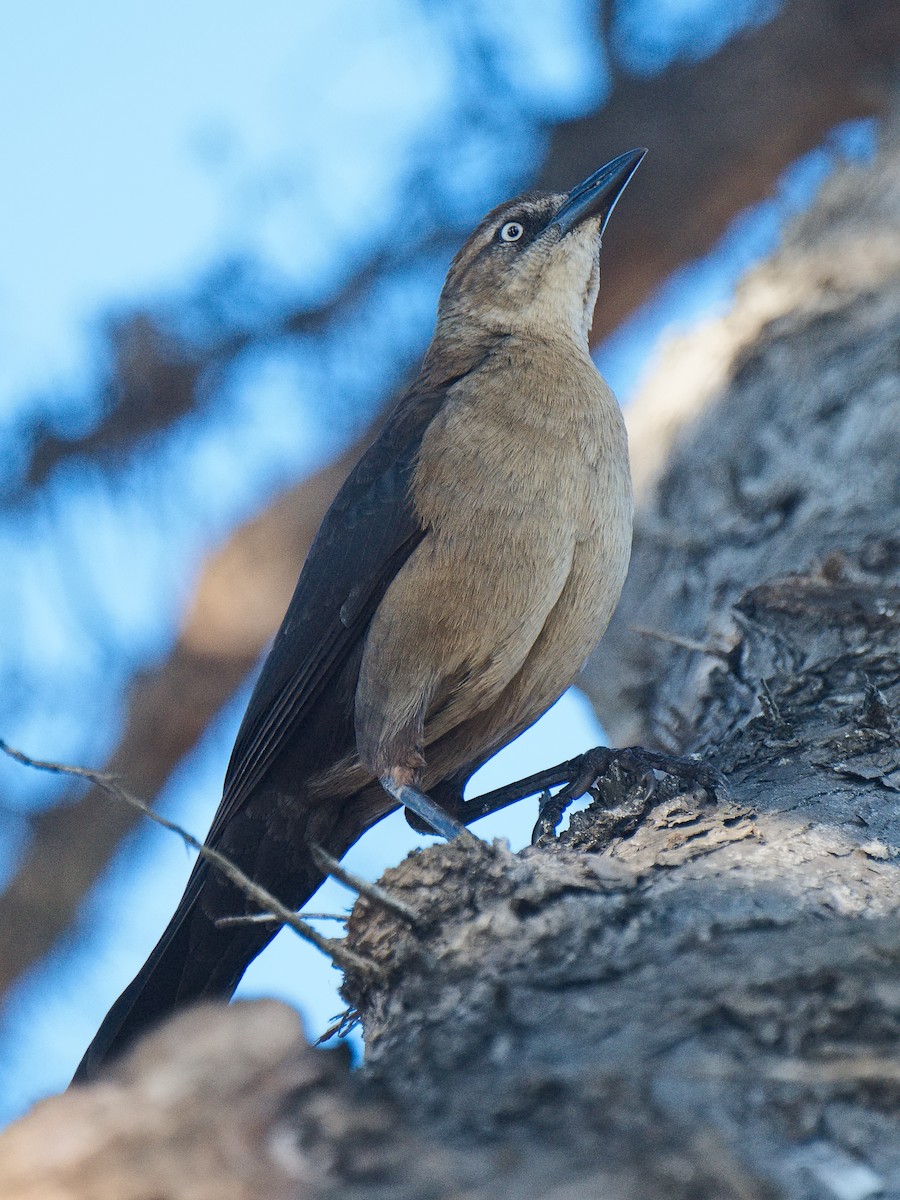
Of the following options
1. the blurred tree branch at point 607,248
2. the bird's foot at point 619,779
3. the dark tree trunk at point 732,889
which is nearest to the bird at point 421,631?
the bird's foot at point 619,779

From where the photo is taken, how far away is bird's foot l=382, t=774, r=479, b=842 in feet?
11.0

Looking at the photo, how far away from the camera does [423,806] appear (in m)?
3.41

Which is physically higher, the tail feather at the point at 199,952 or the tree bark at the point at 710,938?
the tail feather at the point at 199,952

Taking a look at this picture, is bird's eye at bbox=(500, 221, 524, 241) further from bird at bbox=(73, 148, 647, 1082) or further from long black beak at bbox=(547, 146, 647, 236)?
bird at bbox=(73, 148, 647, 1082)

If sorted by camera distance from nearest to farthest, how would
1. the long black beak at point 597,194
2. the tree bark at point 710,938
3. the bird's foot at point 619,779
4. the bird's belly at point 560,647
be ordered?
the tree bark at point 710,938
the bird's foot at point 619,779
the bird's belly at point 560,647
the long black beak at point 597,194

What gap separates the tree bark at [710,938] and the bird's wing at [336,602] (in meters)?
0.88

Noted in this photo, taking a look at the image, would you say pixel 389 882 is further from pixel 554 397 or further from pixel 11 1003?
pixel 11 1003

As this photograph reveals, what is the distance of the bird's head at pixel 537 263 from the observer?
4406mm

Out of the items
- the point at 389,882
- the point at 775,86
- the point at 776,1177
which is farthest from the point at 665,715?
the point at 775,86

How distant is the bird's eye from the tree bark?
1.18 metres

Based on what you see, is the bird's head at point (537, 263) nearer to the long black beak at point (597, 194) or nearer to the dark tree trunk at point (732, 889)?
the long black beak at point (597, 194)

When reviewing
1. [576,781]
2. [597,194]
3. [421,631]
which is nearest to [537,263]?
[597,194]

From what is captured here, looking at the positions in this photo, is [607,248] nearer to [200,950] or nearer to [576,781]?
[576,781]

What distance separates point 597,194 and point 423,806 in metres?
2.32
